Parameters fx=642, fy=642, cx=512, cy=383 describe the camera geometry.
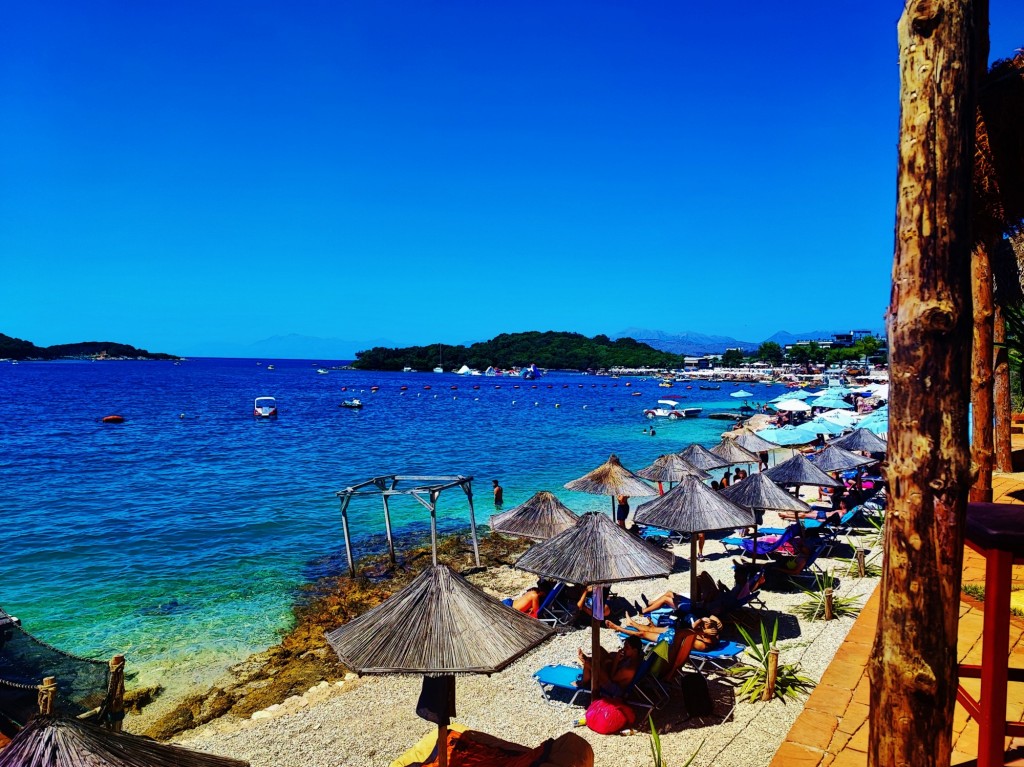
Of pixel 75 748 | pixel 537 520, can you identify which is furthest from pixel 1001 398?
pixel 75 748

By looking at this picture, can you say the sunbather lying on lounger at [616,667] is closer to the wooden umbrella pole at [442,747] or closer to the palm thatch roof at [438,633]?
the palm thatch roof at [438,633]

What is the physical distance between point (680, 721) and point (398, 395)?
83.7m

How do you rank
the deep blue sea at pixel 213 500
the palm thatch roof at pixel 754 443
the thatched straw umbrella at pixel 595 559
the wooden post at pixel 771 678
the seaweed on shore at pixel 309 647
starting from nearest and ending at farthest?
the wooden post at pixel 771 678
the thatched straw umbrella at pixel 595 559
the seaweed on shore at pixel 309 647
the deep blue sea at pixel 213 500
the palm thatch roof at pixel 754 443

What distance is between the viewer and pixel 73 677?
7383mm

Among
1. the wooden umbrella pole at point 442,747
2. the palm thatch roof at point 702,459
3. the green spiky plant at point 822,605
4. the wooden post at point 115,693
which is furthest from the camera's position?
the palm thatch roof at point 702,459

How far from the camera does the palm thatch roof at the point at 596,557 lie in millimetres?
7711

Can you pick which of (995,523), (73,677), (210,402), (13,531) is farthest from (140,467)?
(210,402)

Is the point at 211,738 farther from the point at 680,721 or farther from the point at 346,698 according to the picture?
the point at 680,721

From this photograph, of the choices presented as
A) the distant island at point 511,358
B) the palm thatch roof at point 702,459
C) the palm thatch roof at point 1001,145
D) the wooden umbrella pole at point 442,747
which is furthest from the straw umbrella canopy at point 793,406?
the distant island at point 511,358

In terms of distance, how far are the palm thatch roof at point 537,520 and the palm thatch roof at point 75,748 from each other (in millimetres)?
8674

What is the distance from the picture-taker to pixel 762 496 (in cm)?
1173

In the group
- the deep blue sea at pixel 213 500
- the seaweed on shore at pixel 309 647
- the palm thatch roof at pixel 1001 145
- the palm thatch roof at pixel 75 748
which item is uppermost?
the palm thatch roof at pixel 1001 145

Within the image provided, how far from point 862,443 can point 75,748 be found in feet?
65.3

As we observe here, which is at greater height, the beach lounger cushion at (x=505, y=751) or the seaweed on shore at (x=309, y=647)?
the beach lounger cushion at (x=505, y=751)
